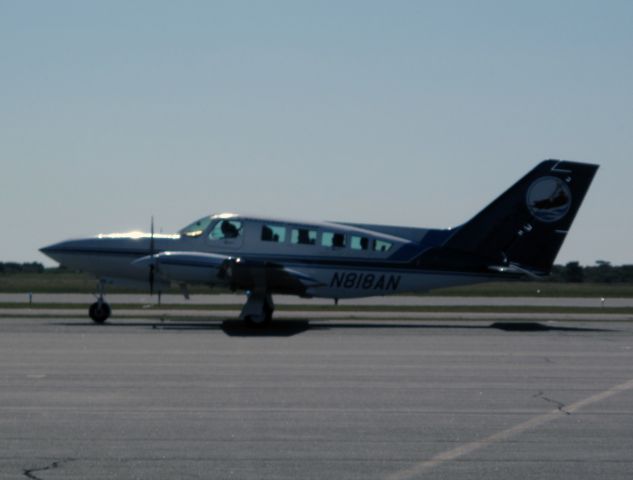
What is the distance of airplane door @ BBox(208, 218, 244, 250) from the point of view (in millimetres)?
28531

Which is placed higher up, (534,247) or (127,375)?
(534,247)

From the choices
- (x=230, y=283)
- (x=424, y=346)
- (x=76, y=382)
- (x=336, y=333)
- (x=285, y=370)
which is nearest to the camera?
(x=76, y=382)

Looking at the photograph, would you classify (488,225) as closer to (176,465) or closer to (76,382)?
(76,382)

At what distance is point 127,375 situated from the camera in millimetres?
15477

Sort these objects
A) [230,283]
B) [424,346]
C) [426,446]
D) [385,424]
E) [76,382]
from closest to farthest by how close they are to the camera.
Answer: [426,446] → [385,424] → [76,382] → [424,346] → [230,283]

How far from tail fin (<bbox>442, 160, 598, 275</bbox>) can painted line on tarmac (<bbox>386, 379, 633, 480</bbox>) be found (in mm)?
14307

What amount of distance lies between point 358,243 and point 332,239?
729mm

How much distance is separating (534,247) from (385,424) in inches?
709

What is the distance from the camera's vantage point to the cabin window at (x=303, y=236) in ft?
94.6

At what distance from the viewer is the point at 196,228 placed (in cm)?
2897

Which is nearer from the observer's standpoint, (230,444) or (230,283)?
(230,444)

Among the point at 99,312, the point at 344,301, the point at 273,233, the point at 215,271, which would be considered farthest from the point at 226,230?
the point at 344,301

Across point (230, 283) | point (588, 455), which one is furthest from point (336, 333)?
point (588, 455)

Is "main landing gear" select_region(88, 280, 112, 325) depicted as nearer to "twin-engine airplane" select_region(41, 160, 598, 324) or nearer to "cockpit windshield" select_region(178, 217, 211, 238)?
"twin-engine airplane" select_region(41, 160, 598, 324)
